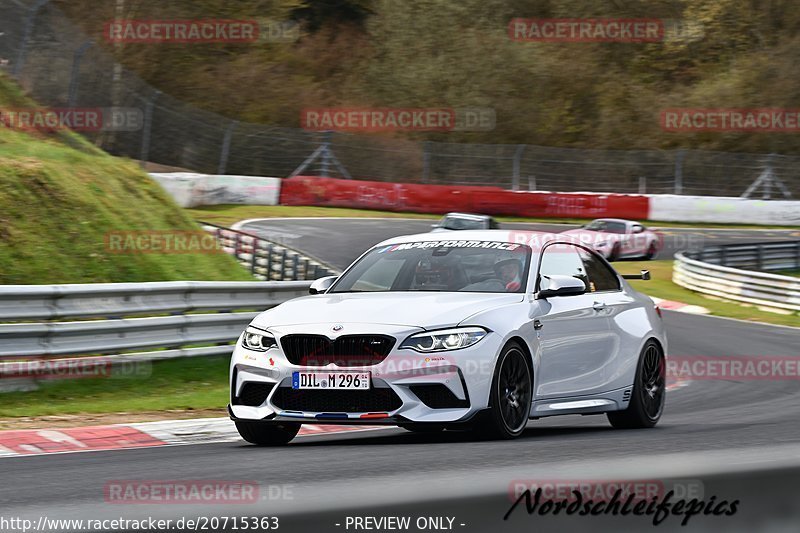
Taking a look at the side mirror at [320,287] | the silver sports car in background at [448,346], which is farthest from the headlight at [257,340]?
the side mirror at [320,287]

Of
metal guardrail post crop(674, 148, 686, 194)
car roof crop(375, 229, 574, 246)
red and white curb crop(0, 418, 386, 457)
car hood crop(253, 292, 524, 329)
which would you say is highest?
metal guardrail post crop(674, 148, 686, 194)

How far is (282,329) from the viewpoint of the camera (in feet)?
25.3

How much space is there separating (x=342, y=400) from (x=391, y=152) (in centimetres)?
3703

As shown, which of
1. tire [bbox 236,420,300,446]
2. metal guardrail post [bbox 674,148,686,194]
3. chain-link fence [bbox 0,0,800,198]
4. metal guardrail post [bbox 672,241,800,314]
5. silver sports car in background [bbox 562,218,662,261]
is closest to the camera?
tire [bbox 236,420,300,446]

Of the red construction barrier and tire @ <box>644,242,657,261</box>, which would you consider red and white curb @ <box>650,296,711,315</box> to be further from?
the red construction barrier

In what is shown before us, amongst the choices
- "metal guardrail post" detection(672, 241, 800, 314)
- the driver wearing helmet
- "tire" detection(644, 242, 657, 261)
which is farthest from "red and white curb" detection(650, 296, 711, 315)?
the driver wearing helmet

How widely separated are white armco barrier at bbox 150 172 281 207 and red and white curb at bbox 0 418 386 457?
27164 millimetres

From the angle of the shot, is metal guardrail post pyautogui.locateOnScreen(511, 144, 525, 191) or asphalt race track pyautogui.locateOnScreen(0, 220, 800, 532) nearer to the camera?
asphalt race track pyautogui.locateOnScreen(0, 220, 800, 532)

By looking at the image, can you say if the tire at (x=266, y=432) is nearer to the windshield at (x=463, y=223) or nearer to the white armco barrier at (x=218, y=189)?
the windshield at (x=463, y=223)

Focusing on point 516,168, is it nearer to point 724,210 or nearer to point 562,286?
point 724,210

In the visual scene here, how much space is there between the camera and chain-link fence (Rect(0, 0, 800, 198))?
133 ft

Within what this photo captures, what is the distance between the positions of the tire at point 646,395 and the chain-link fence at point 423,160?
3092 centimetres

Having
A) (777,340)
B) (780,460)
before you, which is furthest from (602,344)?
(777,340)

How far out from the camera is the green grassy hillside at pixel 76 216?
13.7 meters
